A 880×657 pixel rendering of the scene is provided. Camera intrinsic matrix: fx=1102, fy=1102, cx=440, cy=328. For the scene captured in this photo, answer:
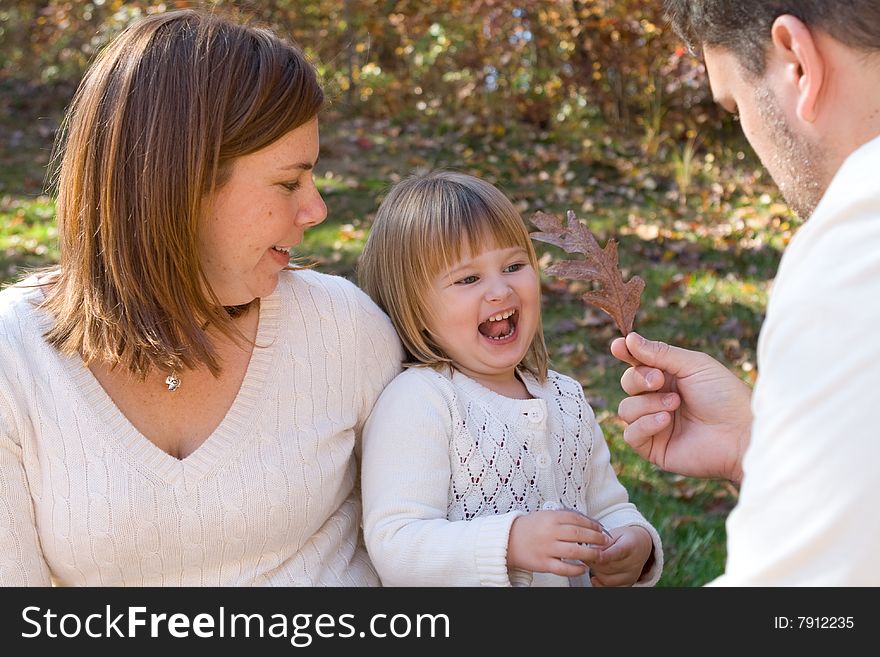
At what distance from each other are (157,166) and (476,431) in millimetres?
982

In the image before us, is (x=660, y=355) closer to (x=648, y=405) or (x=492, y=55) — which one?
(x=648, y=405)

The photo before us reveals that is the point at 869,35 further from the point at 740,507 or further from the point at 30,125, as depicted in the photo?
the point at 30,125

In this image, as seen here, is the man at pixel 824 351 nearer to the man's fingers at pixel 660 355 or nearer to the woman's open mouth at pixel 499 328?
the man's fingers at pixel 660 355

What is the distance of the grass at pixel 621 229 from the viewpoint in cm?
451

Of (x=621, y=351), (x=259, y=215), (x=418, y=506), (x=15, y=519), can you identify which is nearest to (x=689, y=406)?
(x=621, y=351)

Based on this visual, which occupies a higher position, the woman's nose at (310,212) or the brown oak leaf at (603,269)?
the woman's nose at (310,212)

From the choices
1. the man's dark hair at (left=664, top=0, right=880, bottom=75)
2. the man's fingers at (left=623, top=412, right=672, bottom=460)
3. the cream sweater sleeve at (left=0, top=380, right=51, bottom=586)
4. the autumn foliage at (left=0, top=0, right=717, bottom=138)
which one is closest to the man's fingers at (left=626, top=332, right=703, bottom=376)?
the man's fingers at (left=623, top=412, right=672, bottom=460)

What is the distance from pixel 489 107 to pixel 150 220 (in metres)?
7.20

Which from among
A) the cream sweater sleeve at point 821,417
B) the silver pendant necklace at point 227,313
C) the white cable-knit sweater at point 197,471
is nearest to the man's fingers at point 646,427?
the white cable-knit sweater at point 197,471

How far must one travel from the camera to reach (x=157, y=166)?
2432mm

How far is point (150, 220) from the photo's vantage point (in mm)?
2449

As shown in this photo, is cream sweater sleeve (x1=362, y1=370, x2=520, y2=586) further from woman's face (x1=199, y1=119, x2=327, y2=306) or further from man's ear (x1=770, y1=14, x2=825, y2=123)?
A: man's ear (x1=770, y1=14, x2=825, y2=123)

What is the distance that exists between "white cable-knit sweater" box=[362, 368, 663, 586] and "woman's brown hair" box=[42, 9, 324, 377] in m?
0.49

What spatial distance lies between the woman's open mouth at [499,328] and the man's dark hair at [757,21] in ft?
2.86
